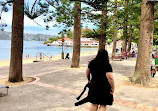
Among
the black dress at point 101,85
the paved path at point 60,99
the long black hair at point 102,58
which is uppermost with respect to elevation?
the long black hair at point 102,58

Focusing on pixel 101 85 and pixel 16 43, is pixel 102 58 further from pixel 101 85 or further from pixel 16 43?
pixel 16 43

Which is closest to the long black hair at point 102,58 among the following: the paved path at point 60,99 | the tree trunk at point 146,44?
the paved path at point 60,99

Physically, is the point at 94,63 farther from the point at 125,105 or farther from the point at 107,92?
the point at 125,105

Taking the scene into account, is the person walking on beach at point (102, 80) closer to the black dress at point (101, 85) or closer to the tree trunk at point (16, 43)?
the black dress at point (101, 85)

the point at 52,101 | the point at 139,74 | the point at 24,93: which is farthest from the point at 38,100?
the point at 139,74

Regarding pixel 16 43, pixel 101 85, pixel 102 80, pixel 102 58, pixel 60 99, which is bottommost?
pixel 60 99

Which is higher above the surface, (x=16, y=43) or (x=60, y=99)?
(x=16, y=43)

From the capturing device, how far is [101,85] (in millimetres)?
3270

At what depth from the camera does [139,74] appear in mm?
7898

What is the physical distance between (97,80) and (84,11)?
824 cm

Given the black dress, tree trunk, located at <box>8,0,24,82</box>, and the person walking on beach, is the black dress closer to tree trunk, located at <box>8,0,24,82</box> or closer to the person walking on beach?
the person walking on beach

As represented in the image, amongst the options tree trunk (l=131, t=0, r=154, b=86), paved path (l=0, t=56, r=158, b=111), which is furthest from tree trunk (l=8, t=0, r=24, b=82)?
tree trunk (l=131, t=0, r=154, b=86)

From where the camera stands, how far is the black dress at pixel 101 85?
Answer: 10.6 ft

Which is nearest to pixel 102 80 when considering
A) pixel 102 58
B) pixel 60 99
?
pixel 102 58
